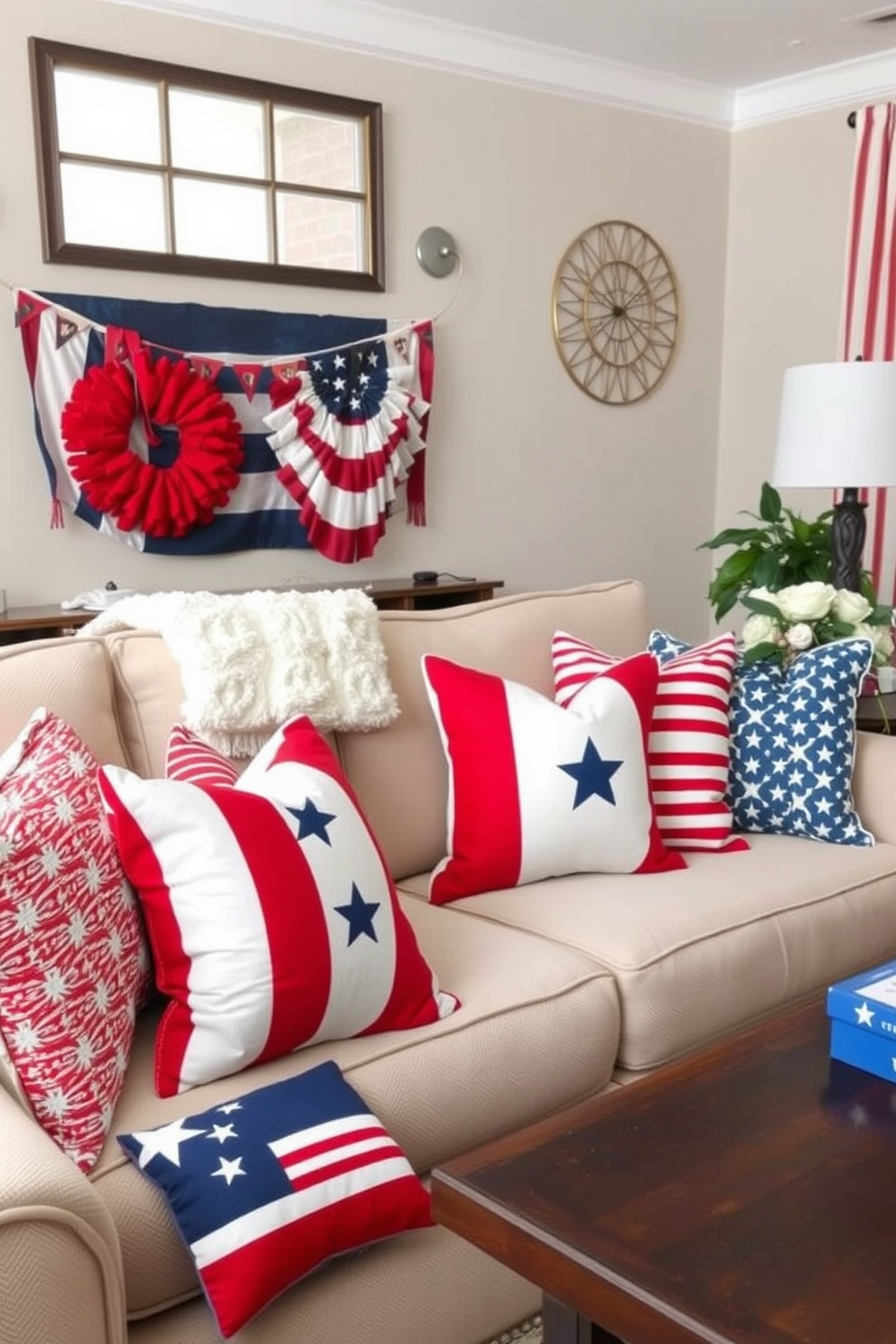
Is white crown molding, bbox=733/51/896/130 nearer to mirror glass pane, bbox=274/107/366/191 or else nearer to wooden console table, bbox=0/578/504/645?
mirror glass pane, bbox=274/107/366/191

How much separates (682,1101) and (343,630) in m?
1.01

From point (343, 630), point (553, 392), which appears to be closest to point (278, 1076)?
point (343, 630)

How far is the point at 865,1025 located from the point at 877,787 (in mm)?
1101

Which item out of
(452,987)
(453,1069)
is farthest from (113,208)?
(453,1069)

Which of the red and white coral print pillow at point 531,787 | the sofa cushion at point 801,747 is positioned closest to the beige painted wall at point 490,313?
the red and white coral print pillow at point 531,787

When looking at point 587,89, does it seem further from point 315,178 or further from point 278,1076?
point 278,1076

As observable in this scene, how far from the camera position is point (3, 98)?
332cm

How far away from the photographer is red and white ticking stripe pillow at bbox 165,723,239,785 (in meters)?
1.62

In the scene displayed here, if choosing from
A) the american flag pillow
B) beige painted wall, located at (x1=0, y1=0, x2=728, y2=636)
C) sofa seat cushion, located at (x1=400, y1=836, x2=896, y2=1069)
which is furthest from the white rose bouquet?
beige painted wall, located at (x1=0, y1=0, x2=728, y2=636)

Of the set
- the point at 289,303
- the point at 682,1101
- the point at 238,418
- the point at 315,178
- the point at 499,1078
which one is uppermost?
the point at 315,178

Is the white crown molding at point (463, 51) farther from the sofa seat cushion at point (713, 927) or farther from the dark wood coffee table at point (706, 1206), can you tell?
the dark wood coffee table at point (706, 1206)

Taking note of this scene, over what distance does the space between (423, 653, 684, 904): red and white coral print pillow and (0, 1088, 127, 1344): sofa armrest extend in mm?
978

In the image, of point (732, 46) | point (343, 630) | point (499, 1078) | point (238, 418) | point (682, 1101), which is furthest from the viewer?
point (732, 46)

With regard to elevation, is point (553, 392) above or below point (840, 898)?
above
